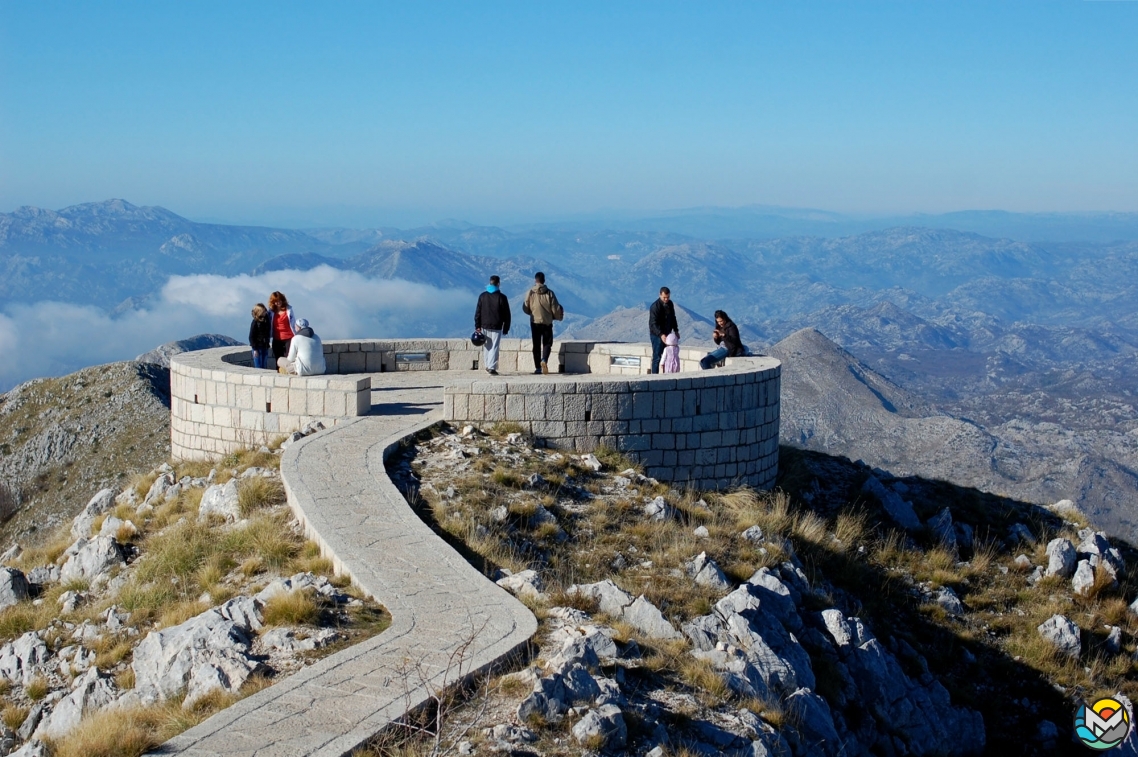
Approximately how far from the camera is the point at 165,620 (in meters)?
8.08

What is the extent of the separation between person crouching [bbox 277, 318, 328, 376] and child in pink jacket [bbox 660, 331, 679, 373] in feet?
16.8

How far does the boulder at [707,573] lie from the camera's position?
9.22 meters

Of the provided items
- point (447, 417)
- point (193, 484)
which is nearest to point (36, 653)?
point (193, 484)

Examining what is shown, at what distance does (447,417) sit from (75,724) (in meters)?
6.64

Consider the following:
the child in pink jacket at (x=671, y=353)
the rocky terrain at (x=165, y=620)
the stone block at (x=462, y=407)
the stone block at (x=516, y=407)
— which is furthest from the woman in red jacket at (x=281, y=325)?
the child in pink jacket at (x=671, y=353)

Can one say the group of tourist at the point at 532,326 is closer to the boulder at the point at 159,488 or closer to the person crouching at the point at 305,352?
the person crouching at the point at 305,352

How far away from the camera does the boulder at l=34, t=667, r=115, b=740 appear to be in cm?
696

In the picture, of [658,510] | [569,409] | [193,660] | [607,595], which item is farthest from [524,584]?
[569,409]

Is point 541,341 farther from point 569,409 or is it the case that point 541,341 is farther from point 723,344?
point 569,409

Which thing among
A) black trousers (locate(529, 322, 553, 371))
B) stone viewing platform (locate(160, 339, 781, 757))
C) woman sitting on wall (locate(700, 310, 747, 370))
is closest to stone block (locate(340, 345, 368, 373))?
stone viewing platform (locate(160, 339, 781, 757))

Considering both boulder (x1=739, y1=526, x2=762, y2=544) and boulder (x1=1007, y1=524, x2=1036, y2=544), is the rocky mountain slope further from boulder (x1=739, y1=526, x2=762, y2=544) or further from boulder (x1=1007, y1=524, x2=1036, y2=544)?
boulder (x1=739, y1=526, x2=762, y2=544)

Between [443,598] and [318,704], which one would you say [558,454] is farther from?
[318,704]

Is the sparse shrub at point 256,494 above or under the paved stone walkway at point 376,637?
under

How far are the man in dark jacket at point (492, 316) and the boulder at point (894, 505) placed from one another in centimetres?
608
